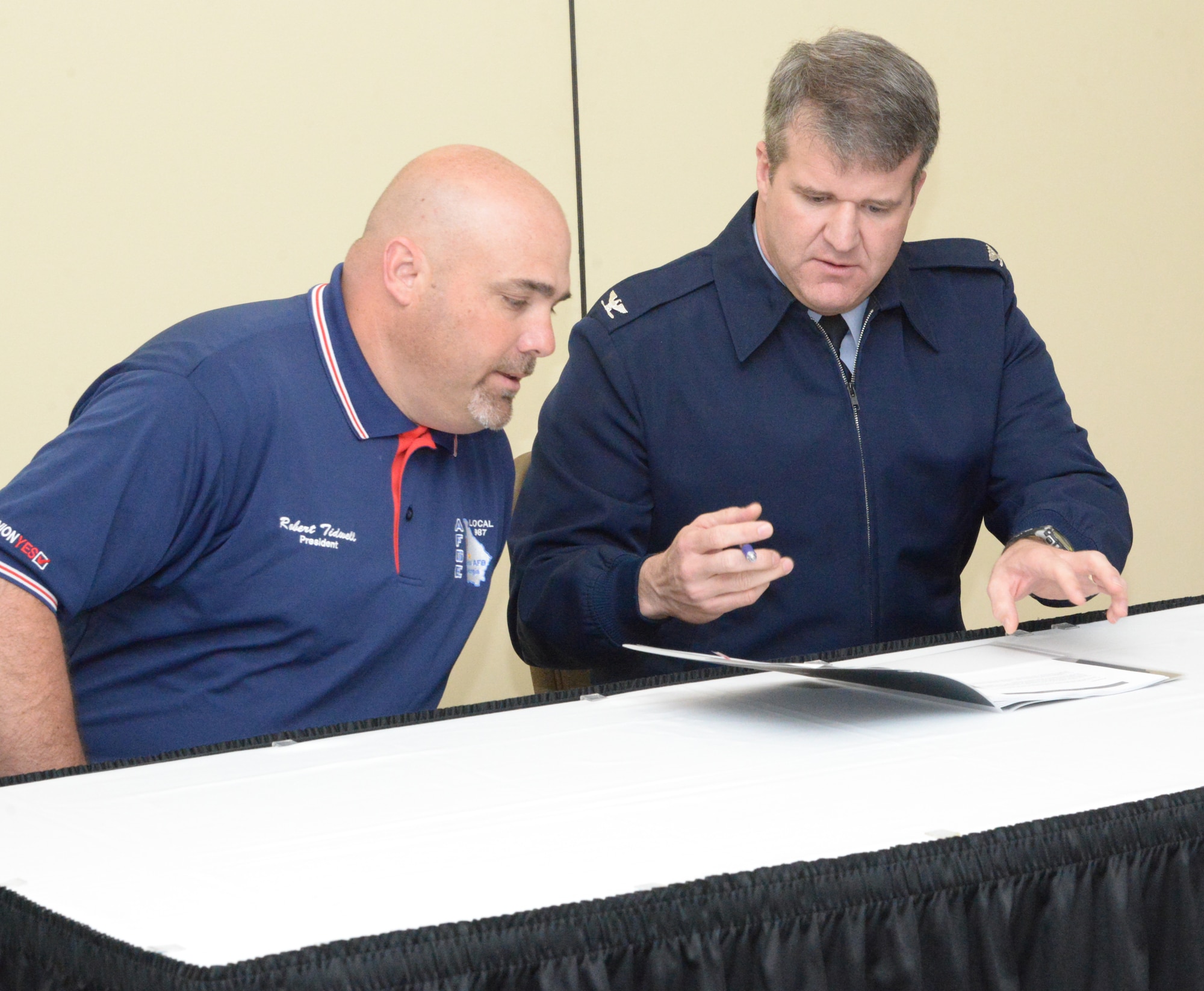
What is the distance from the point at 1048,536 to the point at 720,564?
456 millimetres

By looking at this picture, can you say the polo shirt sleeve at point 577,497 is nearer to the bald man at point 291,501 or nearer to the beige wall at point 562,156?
the bald man at point 291,501

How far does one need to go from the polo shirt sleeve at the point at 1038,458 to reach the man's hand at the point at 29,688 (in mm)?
1060

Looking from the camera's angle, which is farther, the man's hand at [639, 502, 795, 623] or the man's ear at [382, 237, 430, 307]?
the man's ear at [382, 237, 430, 307]

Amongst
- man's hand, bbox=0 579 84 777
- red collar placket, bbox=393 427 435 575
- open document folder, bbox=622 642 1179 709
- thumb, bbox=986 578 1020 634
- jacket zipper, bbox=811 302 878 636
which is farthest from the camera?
jacket zipper, bbox=811 302 878 636

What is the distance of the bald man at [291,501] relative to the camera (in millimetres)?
1237

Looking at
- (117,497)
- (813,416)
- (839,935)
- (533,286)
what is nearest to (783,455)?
(813,416)

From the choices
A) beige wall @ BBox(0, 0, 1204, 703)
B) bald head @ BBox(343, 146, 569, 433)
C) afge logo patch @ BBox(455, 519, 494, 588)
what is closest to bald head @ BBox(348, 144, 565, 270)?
bald head @ BBox(343, 146, 569, 433)

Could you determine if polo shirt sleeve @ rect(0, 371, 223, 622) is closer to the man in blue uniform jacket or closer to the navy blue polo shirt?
the navy blue polo shirt

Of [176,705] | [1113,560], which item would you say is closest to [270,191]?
[176,705]

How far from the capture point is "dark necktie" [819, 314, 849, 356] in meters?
1.84

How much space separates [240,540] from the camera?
54.1 inches

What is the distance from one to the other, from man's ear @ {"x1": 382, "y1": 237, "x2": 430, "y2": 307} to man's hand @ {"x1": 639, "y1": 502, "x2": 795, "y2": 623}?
410mm

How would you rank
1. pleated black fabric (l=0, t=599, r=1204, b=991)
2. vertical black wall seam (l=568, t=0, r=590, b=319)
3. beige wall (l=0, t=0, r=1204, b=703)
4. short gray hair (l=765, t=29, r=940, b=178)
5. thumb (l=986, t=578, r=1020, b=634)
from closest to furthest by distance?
pleated black fabric (l=0, t=599, r=1204, b=991) → thumb (l=986, t=578, r=1020, b=634) → short gray hair (l=765, t=29, r=940, b=178) → beige wall (l=0, t=0, r=1204, b=703) → vertical black wall seam (l=568, t=0, r=590, b=319)

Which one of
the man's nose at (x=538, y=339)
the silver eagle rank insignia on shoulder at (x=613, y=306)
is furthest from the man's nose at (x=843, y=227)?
the man's nose at (x=538, y=339)
